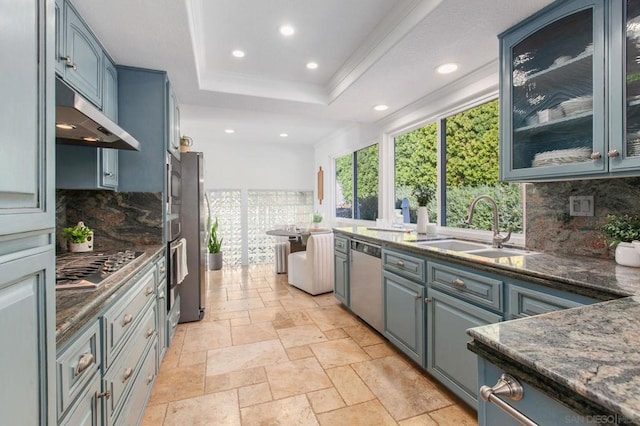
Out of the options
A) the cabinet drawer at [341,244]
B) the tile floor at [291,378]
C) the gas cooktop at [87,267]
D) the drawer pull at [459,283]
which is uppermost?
the gas cooktop at [87,267]

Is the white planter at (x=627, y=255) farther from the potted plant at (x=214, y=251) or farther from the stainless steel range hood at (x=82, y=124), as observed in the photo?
the potted plant at (x=214, y=251)

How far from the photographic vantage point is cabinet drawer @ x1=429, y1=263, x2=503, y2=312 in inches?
64.1

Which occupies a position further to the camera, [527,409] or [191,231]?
[191,231]

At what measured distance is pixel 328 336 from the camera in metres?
2.94

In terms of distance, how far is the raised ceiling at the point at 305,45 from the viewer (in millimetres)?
1860

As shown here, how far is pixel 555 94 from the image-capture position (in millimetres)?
1734

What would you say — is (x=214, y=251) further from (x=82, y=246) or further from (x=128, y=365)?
→ (x=128, y=365)

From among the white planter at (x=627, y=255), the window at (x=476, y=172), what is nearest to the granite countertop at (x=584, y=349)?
the white planter at (x=627, y=255)

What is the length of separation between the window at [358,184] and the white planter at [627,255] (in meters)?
3.12

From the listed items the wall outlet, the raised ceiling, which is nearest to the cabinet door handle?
the raised ceiling

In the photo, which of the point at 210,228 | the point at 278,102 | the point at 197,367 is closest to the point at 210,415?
the point at 197,367

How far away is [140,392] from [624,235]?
9.00ft

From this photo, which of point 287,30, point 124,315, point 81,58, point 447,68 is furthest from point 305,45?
point 124,315

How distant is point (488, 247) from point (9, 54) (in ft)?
8.68
